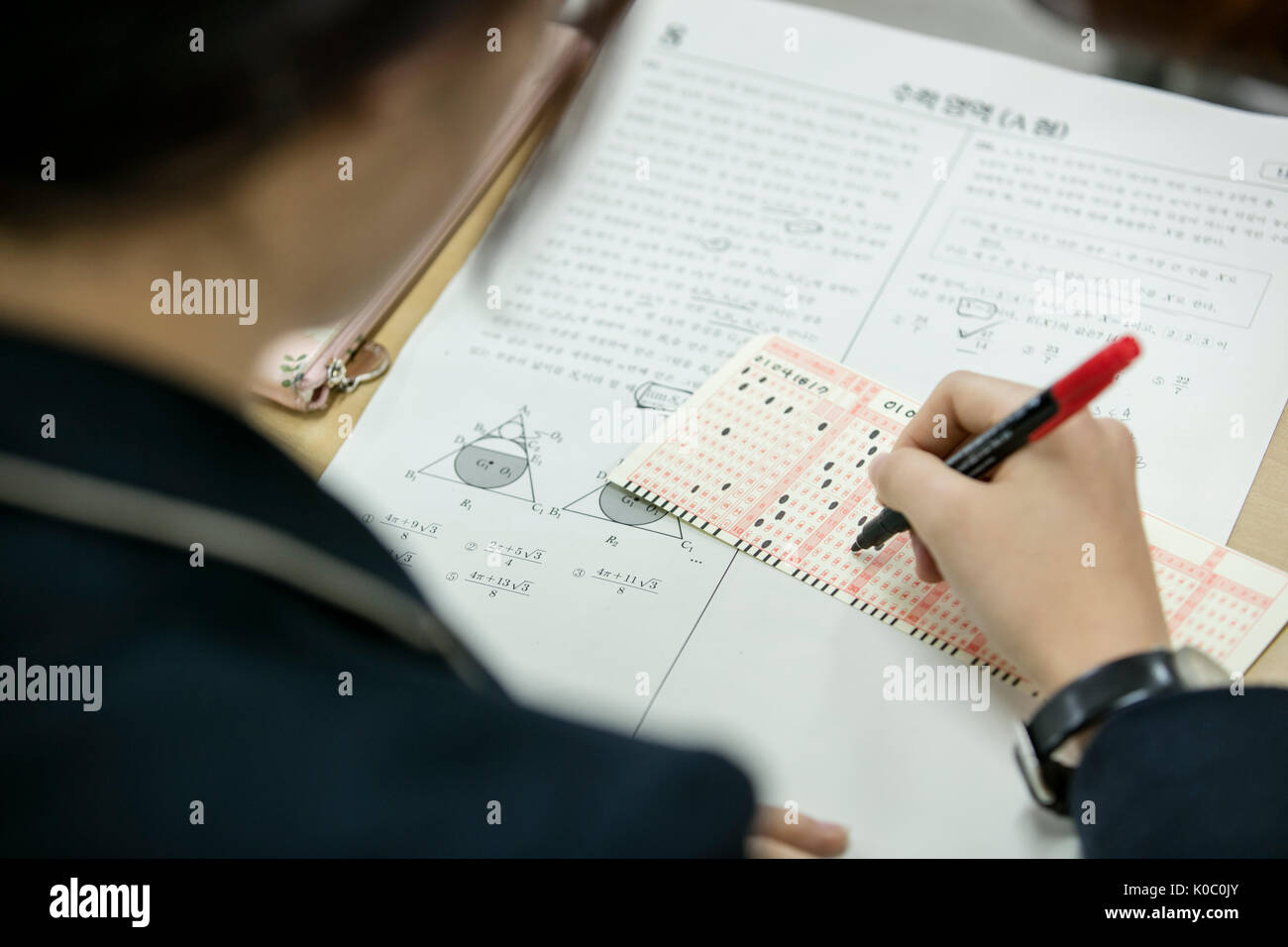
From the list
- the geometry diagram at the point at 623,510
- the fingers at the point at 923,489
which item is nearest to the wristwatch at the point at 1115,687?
the fingers at the point at 923,489

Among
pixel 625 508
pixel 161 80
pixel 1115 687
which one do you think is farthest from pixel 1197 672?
pixel 161 80

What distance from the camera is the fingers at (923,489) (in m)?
0.58

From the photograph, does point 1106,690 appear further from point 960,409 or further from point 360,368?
point 360,368

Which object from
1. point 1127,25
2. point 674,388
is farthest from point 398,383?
point 1127,25

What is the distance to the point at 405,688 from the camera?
0.38m

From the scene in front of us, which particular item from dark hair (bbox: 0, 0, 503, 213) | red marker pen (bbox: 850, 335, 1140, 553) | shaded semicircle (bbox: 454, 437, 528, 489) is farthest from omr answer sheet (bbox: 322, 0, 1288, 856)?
dark hair (bbox: 0, 0, 503, 213)

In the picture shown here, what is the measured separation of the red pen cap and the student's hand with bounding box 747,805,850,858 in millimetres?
230

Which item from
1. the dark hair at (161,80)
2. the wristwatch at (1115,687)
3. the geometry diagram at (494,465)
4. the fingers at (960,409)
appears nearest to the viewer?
the dark hair at (161,80)

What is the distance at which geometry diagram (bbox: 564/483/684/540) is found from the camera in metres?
0.70

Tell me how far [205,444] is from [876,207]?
1.99ft

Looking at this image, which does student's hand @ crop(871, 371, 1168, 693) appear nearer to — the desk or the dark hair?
the desk

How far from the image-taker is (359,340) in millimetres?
801

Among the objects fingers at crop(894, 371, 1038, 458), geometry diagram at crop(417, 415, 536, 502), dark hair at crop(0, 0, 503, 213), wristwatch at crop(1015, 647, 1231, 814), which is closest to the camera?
dark hair at crop(0, 0, 503, 213)

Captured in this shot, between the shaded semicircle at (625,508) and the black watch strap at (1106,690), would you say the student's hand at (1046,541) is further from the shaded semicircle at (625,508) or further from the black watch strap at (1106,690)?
the shaded semicircle at (625,508)
